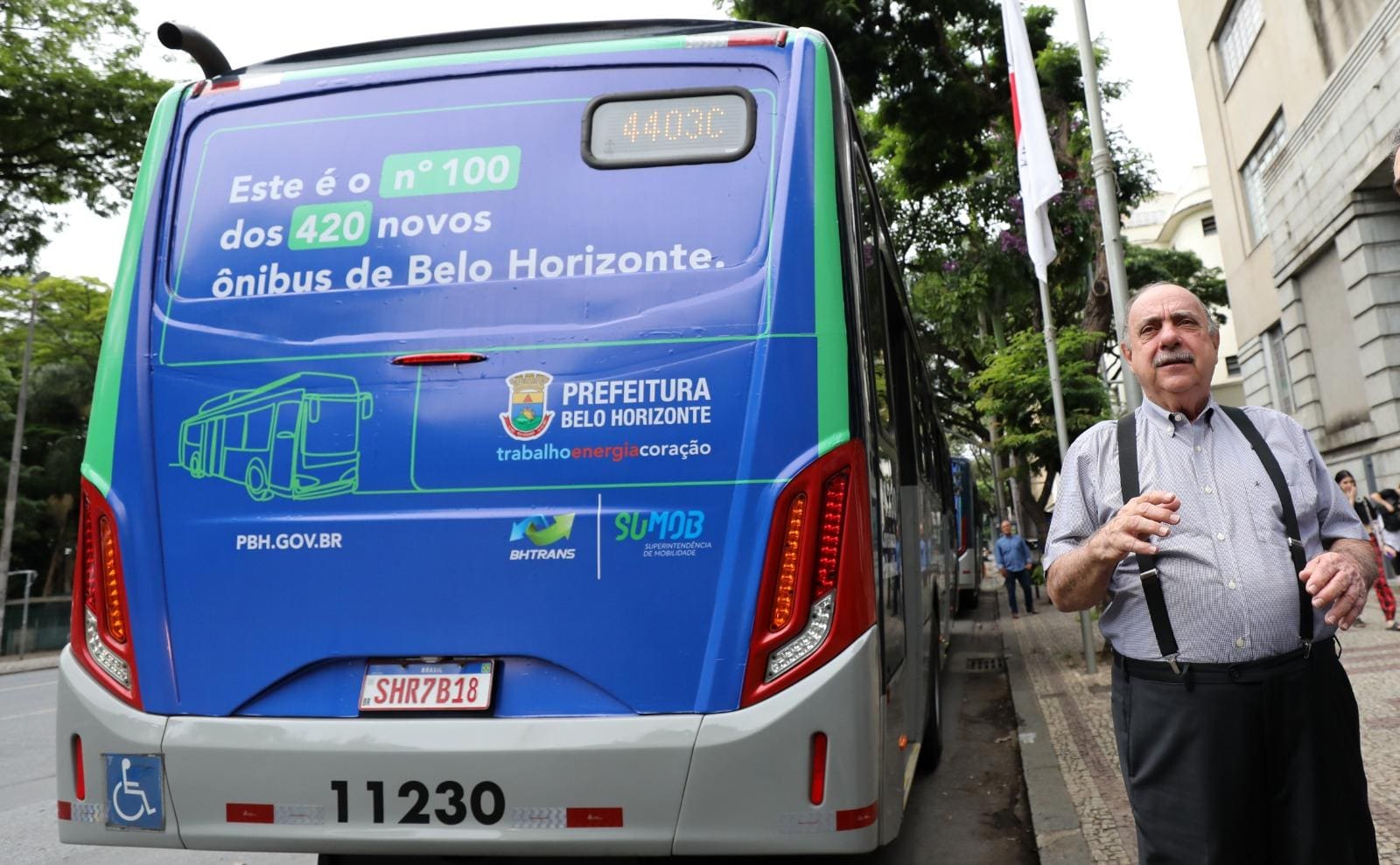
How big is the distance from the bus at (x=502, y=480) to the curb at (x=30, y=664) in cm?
2080

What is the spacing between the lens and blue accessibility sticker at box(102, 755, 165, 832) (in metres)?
3.19

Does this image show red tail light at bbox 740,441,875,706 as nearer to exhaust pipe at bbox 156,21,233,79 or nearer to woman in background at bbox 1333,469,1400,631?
exhaust pipe at bbox 156,21,233,79

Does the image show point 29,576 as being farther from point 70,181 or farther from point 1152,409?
point 1152,409

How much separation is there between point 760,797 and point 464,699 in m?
0.87

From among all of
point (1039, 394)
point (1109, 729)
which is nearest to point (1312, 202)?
point (1039, 394)

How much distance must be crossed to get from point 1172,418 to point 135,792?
9.96ft

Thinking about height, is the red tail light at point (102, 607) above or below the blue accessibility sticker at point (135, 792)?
above

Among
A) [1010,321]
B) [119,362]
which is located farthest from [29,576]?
[119,362]

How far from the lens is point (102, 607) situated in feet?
11.2

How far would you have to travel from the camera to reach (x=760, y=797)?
2.98 m

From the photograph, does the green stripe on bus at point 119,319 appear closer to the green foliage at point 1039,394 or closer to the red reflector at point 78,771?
the red reflector at point 78,771

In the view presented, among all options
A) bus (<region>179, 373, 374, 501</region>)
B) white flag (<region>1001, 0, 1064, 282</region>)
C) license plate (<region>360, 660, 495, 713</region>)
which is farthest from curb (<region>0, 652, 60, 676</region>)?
license plate (<region>360, 660, 495, 713</region>)

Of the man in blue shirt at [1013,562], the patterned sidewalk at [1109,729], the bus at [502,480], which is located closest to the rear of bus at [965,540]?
the man in blue shirt at [1013,562]

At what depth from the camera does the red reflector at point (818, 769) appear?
300 centimetres
